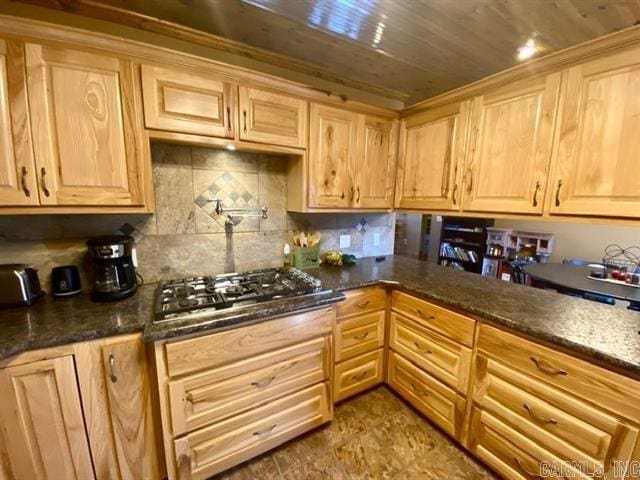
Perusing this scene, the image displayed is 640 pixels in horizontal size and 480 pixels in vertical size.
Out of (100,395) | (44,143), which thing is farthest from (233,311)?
(44,143)

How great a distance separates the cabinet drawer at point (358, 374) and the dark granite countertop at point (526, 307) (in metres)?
0.57

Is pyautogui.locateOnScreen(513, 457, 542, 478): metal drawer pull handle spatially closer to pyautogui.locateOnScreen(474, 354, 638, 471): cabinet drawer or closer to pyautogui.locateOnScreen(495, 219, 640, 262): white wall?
pyautogui.locateOnScreen(474, 354, 638, 471): cabinet drawer

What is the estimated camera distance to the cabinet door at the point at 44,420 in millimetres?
997

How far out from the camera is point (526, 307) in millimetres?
1359

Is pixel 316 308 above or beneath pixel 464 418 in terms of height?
above

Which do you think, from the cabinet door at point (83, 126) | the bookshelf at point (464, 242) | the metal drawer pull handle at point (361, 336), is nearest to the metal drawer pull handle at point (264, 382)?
the metal drawer pull handle at point (361, 336)

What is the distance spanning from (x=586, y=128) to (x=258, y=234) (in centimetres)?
197

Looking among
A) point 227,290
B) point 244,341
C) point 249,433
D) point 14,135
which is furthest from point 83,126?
point 249,433

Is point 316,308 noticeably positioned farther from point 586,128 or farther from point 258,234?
point 586,128

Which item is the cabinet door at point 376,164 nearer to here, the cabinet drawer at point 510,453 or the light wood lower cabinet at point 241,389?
the light wood lower cabinet at point 241,389

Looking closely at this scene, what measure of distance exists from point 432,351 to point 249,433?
1157mm

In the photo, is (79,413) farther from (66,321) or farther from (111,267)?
(111,267)

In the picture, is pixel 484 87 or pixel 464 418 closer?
pixel 464 418

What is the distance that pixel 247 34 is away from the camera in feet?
5.52
